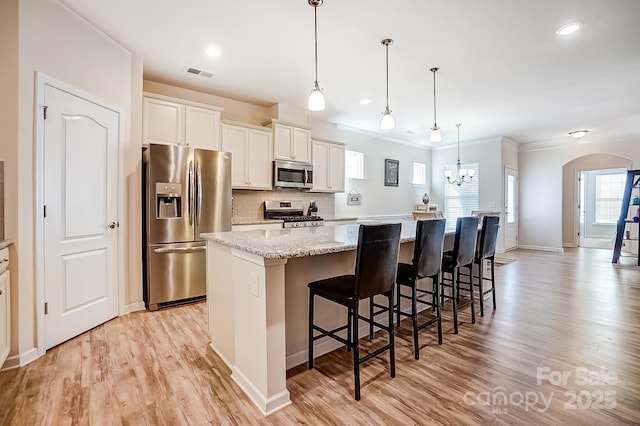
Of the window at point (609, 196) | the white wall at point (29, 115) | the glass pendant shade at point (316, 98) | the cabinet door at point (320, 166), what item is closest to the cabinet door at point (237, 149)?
the cabinet door at point (320, 166)

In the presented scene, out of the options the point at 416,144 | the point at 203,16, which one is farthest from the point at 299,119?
the point at 416,144

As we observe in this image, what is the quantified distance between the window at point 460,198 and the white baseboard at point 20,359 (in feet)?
24.2

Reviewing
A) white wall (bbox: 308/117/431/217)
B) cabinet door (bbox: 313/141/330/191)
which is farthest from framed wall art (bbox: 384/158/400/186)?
cabinet door (bbox: 313/141/330/191)

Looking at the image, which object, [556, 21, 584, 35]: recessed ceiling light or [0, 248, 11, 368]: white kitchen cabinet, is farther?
[556, 21, 584, 35]: recessed ceiling light

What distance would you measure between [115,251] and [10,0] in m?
2.14

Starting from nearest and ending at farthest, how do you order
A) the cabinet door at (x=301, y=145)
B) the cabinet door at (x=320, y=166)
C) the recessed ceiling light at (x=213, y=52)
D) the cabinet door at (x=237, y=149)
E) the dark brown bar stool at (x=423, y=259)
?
1. the dark brown bar stool at (x=423, y=259)
2. the recessed ceiling light at (x=213, y=52)
3. the cabinet door at (x=237, y=149)
4. the cabinet door at (x=301, y=145)
5. the cabinet door at (x=320, y=166)

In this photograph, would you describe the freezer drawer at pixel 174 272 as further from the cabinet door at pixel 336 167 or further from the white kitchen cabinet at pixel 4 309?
the cabinet door at pixel 336 167

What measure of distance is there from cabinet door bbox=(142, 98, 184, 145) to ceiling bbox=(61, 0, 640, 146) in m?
0.42

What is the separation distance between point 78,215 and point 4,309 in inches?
35.7

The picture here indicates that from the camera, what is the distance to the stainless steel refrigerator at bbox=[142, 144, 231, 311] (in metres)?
3.34

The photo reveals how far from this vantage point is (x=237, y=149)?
4.43 m

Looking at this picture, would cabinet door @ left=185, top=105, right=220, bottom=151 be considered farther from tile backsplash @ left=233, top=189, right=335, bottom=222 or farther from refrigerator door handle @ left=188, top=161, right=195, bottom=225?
tile backsplash @ left=233, top=189, right=335, bottom=222

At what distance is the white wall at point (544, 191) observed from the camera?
7.44m

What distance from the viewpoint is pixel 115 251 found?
3119mm
